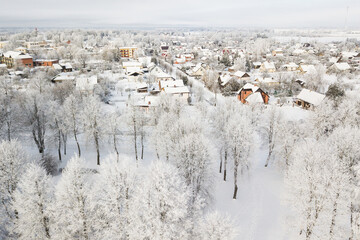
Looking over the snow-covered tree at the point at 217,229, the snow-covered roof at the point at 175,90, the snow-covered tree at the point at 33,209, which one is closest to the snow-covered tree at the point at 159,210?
the snow-covered tree at the point at 217,229

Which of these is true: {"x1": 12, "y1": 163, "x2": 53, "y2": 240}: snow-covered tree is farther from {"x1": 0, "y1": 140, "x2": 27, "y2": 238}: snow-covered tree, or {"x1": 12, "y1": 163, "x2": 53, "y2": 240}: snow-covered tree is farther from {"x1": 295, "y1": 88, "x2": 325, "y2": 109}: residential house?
{"x1": 295, "y1": 88, "x2": 325, "y2": 109}: residential house

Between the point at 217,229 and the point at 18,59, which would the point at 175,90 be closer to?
the point at 217,229

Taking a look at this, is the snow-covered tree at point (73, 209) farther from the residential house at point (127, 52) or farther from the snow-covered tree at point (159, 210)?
the residential house at point (127, 52)

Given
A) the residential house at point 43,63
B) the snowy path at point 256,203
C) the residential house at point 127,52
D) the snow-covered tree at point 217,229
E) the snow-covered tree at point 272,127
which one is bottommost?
the snowy path at point 256,203

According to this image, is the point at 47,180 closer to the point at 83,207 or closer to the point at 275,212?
the point at 83,207

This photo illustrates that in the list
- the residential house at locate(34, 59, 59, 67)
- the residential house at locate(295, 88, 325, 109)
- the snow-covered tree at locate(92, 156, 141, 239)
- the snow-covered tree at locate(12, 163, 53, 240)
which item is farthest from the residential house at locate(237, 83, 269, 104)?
the residential house at locate(34, 59, 59, 67)

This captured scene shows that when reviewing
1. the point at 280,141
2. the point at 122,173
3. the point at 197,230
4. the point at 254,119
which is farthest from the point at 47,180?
the point at 254,119
